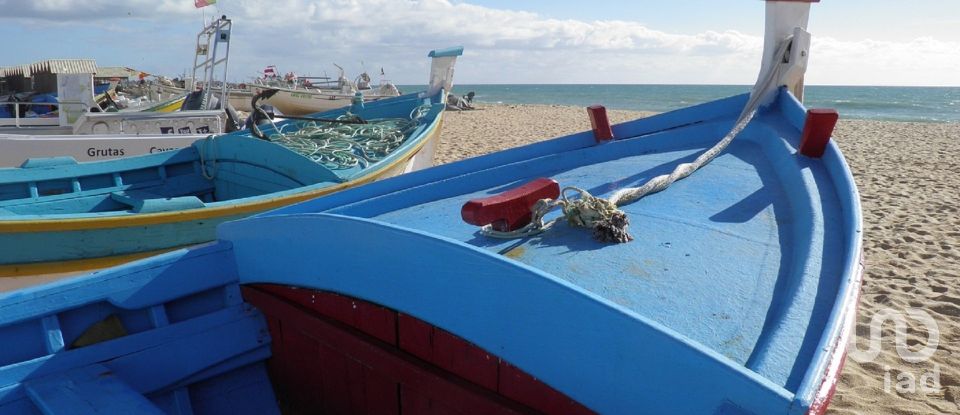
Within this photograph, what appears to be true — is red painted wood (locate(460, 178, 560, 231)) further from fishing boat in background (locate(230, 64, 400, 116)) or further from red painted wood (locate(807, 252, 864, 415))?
fishing boat in background (locate(230, 64, 400, 116))

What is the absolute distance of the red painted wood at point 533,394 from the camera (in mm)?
1598

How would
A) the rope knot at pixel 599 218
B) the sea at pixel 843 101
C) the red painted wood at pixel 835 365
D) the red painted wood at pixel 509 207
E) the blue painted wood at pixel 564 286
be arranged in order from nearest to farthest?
the red painted wood at pixel 835 365, the blue painted wood at pixel 564 286, the red painted wood at pixel 509 207, the rope knot at pixel 599 218, the sea at pixel 843 101

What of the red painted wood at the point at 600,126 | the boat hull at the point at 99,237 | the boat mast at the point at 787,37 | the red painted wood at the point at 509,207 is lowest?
the boat hull at the point at 99,237

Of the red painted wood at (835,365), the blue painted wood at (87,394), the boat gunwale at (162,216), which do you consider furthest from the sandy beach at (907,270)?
the boat gunwale at (162,216)

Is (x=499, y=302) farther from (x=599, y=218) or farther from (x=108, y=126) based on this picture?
(x=108, y=126)

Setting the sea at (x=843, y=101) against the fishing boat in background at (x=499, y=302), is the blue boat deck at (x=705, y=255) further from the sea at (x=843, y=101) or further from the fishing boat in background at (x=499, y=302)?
the sea at (x=843, y=101)

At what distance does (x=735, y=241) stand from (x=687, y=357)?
918 millimetres

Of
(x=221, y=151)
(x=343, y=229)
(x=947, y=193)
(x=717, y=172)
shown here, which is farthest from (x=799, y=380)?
(x=947, y=193)

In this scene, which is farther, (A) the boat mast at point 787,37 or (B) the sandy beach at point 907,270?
(A) the boat mast at point 787,37

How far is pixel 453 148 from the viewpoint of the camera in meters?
13.8

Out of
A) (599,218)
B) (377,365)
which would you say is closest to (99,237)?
(377,365)

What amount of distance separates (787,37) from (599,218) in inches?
88.0

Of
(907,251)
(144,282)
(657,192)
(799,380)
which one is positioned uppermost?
(657,192)

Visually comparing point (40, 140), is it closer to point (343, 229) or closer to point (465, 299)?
point (343, 229)
